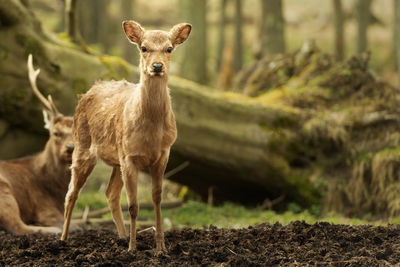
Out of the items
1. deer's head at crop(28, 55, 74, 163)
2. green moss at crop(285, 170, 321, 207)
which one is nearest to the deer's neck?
deer's head at crop(28, 55, 74, 163)

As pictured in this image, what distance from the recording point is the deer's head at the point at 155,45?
169 inches

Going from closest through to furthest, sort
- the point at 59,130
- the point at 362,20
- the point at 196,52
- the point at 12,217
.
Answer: the point at 12,217 < the point at 59,130 < the point at 196,52 < the point at 362,20

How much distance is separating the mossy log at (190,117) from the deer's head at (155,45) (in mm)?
3858

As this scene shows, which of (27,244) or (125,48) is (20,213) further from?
(125,48)

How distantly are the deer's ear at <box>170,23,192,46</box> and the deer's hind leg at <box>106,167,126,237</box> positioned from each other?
1.56 meters

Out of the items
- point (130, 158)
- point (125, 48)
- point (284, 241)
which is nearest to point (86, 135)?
point (130, 158)

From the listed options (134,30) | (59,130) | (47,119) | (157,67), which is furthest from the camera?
(47,119)

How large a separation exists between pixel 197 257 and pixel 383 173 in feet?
16.0

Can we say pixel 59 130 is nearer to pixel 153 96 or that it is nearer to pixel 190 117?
pixel 190 117

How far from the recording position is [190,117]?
8773mm

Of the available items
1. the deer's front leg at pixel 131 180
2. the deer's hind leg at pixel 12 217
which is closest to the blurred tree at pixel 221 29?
the deer's hind leg at pixel 12 217

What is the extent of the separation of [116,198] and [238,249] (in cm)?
148

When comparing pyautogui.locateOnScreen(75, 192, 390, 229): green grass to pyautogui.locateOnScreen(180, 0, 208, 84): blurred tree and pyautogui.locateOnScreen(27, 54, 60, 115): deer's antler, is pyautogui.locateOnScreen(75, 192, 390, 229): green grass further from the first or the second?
pyautogui.locateOnScreen(180, 0, 208, 84): blurred tree

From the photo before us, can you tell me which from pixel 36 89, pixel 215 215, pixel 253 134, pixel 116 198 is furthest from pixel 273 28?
pixel 116 198
